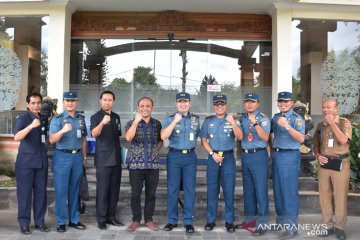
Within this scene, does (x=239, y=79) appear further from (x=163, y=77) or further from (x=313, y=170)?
(x=313, y=170)

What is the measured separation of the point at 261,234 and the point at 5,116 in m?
5.64

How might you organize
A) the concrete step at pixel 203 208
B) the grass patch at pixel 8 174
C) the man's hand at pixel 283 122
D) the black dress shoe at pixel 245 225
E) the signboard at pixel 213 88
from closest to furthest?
the man's hand at pixel 283 122 → the black dress shoe at pixel 245 225 → the concrete step at pixel 203 208 → the grass patch at pixel 8 174 → the signboard at pixel 213 88

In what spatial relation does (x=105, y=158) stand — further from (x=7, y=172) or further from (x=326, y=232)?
(x=7, y=172)

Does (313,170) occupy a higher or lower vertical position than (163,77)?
lower

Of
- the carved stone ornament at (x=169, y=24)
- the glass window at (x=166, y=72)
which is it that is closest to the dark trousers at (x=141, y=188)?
the glass window at (x=166, y=72)

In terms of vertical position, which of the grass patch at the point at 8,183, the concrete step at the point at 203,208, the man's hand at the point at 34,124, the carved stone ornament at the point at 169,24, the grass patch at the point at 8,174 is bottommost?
the concrete step at the point at 203,208

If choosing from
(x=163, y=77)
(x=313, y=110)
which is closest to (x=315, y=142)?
(x=313, y=110)

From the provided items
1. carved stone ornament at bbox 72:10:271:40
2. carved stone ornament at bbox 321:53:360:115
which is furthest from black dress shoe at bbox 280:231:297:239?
carved stone ornament at bbox 72:10:271:40

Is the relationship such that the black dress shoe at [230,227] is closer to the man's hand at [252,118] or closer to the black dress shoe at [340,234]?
the black dress shoe at [340,234]

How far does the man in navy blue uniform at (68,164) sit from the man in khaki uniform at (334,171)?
10.1ft

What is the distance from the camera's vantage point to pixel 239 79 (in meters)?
8.32

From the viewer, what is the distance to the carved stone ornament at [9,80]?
24.2 ft

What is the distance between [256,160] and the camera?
4.55 metres

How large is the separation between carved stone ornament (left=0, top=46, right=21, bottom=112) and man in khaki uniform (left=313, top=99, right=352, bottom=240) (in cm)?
593
